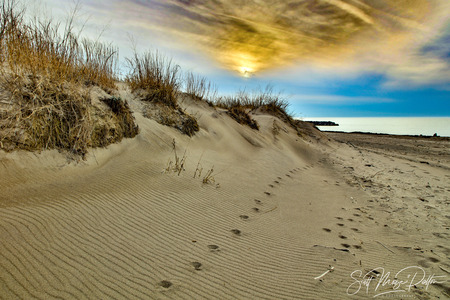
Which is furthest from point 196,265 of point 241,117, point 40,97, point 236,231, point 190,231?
point 241,117

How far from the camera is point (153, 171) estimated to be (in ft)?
11.2

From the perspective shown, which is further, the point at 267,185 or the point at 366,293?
the point at 267,185

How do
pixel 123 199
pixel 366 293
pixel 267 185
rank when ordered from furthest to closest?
pixel 267 185, pixel 123 199, pixel 366 293

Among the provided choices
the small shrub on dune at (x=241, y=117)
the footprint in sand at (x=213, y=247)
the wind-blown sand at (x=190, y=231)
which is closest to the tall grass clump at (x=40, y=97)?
the wind-blown sand at (x=190, y=231)

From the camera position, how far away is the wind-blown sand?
153cm

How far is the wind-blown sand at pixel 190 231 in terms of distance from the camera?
5.02 feet

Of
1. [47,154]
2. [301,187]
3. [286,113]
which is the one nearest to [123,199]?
[47,154]

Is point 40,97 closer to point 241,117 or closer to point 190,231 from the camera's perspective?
point 190,231

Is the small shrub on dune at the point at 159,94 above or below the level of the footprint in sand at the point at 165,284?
above

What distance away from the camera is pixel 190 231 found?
2.28 metres

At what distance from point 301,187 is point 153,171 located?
2.98 metres

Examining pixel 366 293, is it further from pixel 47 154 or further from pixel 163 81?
pixel 163 81

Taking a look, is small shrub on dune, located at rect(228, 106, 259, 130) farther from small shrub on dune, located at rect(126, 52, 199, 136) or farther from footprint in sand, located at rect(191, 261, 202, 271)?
footprint in sand, located at rect(191, 261, 202, 271)

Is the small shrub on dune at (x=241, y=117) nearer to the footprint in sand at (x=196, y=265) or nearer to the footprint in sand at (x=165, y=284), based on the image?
the footprint in sand at (x=196, y=265)
